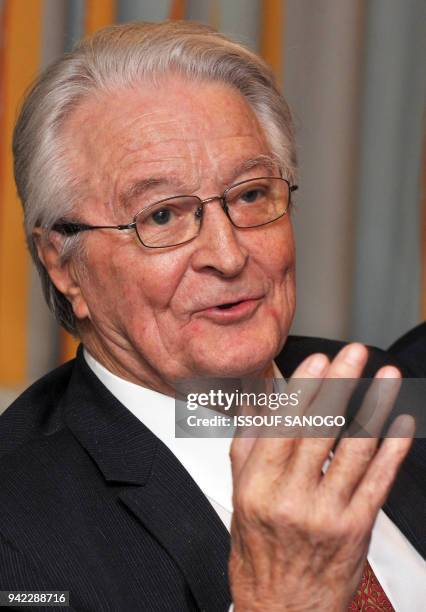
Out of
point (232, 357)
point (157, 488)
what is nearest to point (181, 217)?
point (232, 357)

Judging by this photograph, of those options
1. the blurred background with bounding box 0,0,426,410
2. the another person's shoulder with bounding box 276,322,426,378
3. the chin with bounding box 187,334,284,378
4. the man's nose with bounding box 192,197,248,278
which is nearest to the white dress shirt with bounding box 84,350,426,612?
the chin with bounding box 187,334,284,378

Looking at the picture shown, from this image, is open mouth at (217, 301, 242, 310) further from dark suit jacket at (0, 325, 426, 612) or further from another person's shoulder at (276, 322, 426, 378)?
another person's shoulder at (276, 322, 426, 378)

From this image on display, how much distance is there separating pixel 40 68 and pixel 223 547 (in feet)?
4.52

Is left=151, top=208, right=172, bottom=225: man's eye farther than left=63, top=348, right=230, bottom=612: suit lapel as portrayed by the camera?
Yes

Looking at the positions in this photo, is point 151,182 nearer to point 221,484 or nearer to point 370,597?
point 221,484

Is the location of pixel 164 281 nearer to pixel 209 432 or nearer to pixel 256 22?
pixel 209 432

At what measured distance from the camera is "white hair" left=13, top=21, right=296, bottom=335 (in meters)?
1.71

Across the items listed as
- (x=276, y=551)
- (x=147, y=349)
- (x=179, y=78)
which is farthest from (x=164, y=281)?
(x=276, y=551)

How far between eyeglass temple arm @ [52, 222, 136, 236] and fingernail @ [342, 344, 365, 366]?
1.91 ft

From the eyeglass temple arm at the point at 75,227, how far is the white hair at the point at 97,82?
0.5 inches

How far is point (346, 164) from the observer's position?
100.0 inches

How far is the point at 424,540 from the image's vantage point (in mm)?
1682

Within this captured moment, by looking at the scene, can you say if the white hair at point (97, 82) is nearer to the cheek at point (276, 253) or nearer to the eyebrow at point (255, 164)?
the eyebrow at point (255, 164)

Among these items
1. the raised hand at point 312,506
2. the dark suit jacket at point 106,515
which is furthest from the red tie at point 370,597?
the raised hand at point 312,506
